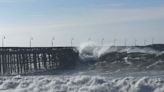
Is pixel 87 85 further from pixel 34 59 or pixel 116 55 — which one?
pixel 116 55

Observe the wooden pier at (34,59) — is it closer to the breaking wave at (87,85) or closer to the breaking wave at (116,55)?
the breaking wave at (116,55)

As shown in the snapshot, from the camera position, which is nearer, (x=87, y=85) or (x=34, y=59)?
(x=87, y=85)

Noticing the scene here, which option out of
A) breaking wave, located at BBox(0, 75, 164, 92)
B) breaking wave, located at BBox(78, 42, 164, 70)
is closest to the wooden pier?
breaking wave, located at BBox(78, 42, 164, 70)

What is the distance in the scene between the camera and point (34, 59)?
44812mm

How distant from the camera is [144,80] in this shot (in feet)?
61.9

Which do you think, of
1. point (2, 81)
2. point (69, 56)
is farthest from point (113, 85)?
point (69, 56)

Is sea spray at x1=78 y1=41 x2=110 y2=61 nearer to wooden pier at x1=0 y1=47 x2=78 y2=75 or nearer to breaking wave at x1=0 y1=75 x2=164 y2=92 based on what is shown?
wooden pier at x1=0 y1=47 x2=78 y2=75

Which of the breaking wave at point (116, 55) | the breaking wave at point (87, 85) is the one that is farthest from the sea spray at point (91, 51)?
the breaking wave at point (87, 85)

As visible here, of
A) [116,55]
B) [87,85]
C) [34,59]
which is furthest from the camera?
[116,55]

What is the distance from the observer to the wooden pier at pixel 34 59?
39531 millimetres

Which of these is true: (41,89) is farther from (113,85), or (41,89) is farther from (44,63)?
(44,63)

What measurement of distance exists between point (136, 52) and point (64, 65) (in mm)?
10864

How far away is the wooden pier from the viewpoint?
130 ft

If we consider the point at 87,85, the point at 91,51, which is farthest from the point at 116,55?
the point at 87,85
